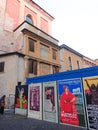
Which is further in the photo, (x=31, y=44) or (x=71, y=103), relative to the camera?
(x=31, y=44)

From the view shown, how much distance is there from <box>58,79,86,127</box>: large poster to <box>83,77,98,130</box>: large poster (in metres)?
0.32

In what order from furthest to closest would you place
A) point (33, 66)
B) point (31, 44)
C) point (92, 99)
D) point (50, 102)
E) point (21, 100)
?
point (31, 44)
point (33, 66)
point (21, 100)
point (50, 102)
point (92, 99)

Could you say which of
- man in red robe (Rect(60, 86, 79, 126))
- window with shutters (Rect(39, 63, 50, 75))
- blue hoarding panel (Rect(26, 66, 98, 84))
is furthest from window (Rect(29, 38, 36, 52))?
man in red robe (Rect(60, 86, 79, 126))

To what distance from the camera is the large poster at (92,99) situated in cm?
660

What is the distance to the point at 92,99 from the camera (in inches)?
271

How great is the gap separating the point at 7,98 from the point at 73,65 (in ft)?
52.5

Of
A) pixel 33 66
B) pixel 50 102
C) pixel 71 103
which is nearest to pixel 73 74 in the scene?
pixel 71 103

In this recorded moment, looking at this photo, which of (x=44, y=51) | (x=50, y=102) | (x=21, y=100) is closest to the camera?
(x=50, y=102)

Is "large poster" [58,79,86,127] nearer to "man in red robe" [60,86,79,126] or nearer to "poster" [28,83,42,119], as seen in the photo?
"man in red robe" [60,86,79,126]

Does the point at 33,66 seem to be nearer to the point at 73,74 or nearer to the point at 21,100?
the point at 21,100

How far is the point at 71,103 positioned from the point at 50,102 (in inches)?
64.3

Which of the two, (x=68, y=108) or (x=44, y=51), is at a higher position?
(x=44, y=51)

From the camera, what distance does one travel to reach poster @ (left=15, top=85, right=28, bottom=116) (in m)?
10.8

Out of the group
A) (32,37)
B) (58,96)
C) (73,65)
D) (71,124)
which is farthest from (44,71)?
(71,124)
